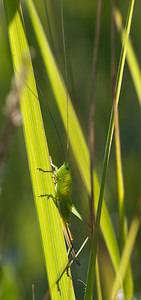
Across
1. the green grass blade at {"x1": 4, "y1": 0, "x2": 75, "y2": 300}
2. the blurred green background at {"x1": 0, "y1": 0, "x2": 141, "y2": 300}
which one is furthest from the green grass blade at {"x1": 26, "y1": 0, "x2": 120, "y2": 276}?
the blurred green background at {"x1": 0, "y1": 0, "x2": 141, "y2": 300}

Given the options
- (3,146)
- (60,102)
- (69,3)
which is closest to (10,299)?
(3,146)

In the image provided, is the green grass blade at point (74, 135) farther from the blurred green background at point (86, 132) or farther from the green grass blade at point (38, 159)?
the blurred green background at point (86, 132)

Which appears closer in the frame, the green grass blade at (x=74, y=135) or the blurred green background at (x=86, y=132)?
the green grass blade at (x=74, y=135)

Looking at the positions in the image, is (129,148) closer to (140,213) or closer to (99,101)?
(99,101)

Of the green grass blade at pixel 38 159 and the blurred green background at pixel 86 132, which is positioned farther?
the blurred green background at pixel 86 132

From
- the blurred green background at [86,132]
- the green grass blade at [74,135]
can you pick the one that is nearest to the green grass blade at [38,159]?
the green grass blade at [74,135]

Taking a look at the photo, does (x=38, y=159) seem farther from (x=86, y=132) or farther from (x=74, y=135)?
(x=86, y=132)

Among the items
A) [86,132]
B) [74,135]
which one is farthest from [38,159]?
[86,132]

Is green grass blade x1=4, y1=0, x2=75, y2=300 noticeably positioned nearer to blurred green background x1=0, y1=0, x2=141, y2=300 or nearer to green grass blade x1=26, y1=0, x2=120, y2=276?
green grass blade x1=26, y1=0, x2=120, y2=276
